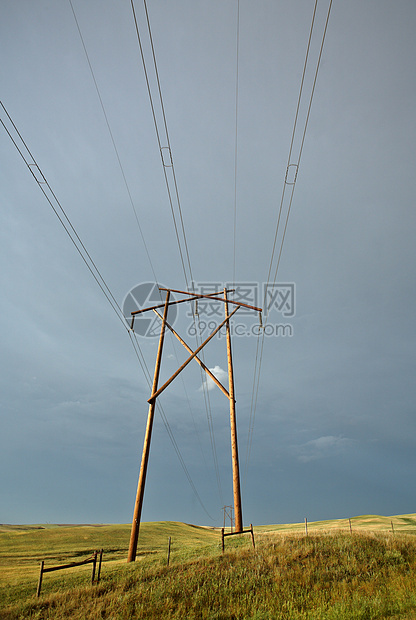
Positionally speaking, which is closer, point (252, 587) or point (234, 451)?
point (252, 587)

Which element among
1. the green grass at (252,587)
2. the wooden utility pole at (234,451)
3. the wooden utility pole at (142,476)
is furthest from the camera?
the wooden utility pole at (234,451)

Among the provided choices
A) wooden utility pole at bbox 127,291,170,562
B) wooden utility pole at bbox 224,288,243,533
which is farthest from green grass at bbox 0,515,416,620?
wooden utility pole at bbox 224,288,243,533

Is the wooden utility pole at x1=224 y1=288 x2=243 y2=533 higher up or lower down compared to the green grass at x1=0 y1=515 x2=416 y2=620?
higher up

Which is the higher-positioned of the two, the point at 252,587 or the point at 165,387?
the point at 165,387

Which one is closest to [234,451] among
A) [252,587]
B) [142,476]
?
[142,476]

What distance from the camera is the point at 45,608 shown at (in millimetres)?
9070

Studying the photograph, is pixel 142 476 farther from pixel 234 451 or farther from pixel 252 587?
pixel 252 587

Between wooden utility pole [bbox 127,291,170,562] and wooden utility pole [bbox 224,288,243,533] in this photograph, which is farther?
wooden utility pole [bbox 224,288,243,533]

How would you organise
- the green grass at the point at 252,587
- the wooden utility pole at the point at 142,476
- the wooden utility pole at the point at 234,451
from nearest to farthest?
the green grass at the point at 252,587 < the wooden utility pole at the point at 142,476 < the wooden utility pole at the point at 234,451

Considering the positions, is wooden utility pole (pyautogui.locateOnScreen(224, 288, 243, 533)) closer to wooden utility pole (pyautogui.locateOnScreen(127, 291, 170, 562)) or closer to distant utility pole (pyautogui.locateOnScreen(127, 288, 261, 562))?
distant utility pole (pyautogui.locateOnScreen(127, 288, 261, 562))

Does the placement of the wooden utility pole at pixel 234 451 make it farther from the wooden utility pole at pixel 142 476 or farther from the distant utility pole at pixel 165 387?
the wooden utility pole at pixel 142 476

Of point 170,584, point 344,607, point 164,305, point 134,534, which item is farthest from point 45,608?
point 164,305

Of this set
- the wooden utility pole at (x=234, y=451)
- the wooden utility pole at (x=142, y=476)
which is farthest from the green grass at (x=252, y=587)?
the wooden utility pole at (x=234, y=451)

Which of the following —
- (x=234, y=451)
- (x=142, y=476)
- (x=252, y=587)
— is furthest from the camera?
(x=234, y=451)
